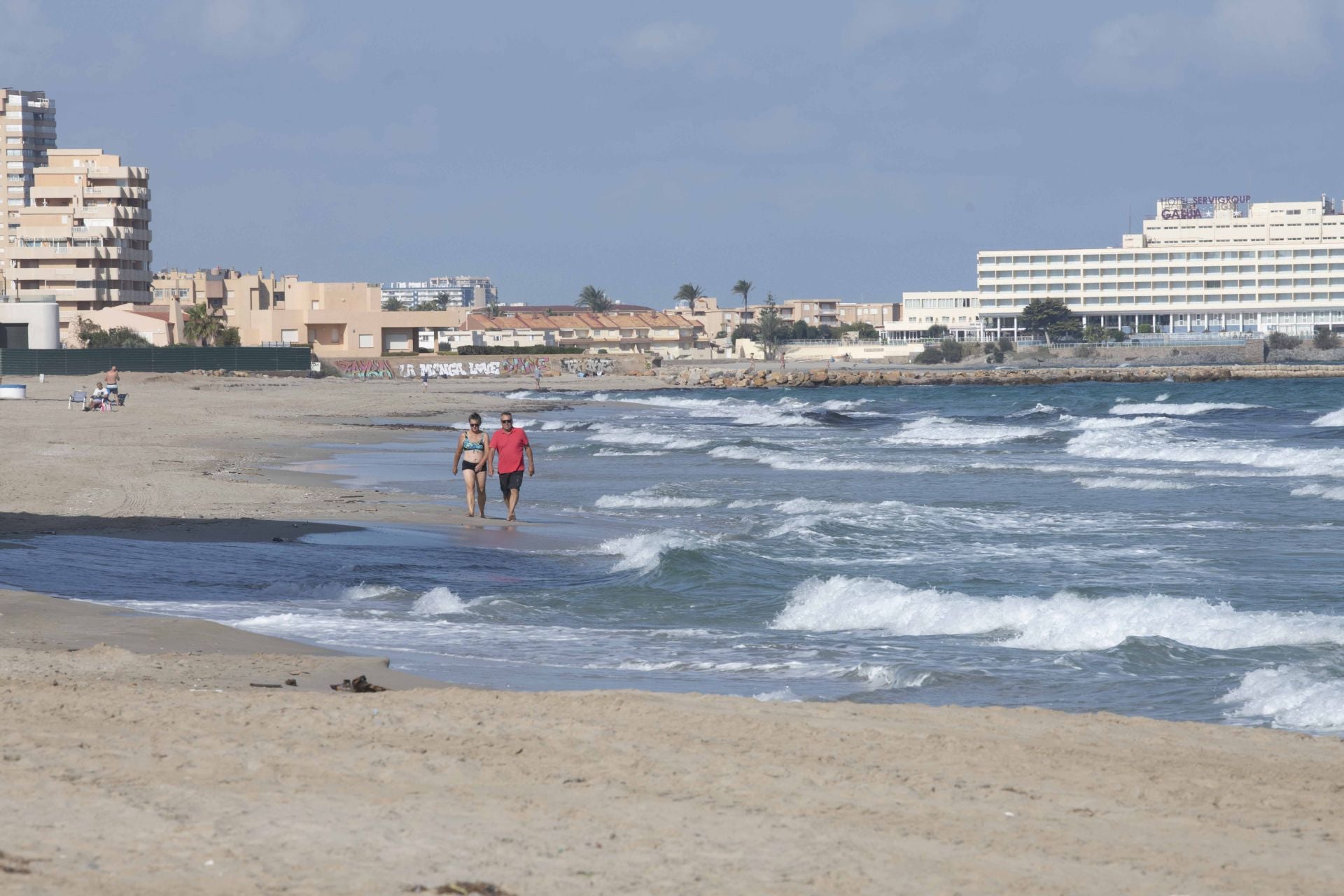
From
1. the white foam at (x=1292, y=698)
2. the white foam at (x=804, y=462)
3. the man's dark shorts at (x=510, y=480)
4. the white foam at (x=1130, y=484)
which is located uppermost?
the man's dark shorts at (x=510, y=480)

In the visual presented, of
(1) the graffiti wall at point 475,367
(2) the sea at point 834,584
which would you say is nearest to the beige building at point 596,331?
(1) the graffiti wall at point 475,367

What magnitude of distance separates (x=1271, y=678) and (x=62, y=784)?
289 inches

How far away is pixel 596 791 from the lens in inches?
227

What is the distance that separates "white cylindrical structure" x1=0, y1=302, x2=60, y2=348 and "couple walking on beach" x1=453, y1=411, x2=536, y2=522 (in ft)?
201

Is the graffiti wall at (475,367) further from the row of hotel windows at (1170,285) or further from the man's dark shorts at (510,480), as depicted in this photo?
the row of hotel windows at (1170,285)

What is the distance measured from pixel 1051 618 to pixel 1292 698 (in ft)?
9.70

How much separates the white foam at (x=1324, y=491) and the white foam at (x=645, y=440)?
50.2ft

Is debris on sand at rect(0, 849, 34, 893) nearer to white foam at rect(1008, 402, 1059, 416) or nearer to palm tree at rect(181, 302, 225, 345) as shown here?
white foam at rect(1008, 402, 1059, 416)

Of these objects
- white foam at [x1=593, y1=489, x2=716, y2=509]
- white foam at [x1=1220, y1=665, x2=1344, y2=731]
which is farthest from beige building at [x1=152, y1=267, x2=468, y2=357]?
white foam at [x1=1220, y1=665, x2=1344, y2=731]

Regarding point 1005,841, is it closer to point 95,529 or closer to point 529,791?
point 529,791

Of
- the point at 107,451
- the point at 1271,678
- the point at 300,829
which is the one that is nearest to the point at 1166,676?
the point at 1271,678

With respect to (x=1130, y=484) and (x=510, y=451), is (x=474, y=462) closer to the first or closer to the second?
(x=510, y=451)

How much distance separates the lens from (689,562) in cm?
1459

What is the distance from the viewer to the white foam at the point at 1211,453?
2916cm
